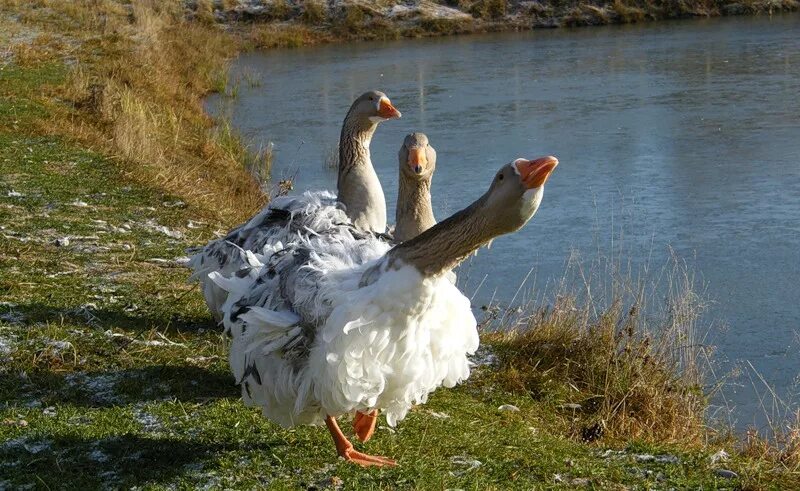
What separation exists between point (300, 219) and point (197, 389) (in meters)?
1.22

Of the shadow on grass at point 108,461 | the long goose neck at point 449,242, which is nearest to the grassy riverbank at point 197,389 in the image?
the shadow on grass at point 108,461

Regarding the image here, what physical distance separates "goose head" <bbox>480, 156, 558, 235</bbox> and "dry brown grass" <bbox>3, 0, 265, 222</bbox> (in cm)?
690

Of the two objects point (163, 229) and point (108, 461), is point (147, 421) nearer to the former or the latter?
point (108, 461)

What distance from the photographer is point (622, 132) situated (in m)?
15.4

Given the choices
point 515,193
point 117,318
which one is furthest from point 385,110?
point 515,193

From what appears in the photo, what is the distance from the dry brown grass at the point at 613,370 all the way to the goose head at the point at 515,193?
2.84 m

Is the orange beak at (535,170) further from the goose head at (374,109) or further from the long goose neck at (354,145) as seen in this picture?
the goose head at (374,109)

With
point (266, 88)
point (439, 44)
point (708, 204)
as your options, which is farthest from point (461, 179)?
point (439, 44)

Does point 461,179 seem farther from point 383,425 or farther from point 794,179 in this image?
point 383,425

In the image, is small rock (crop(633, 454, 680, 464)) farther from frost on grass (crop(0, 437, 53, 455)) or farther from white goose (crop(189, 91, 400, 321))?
frost on grass (crop(0, 437, 53, 455))

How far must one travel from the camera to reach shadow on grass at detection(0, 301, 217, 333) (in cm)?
681

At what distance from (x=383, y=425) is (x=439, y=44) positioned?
25.0m

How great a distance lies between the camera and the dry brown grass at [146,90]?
41.3ft

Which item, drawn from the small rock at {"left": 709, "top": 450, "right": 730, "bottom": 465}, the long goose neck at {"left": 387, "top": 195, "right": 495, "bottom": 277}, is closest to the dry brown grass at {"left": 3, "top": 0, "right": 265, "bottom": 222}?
the small rock at {"left": 709, "top": 450, "right": 730, "bottom": 465}
